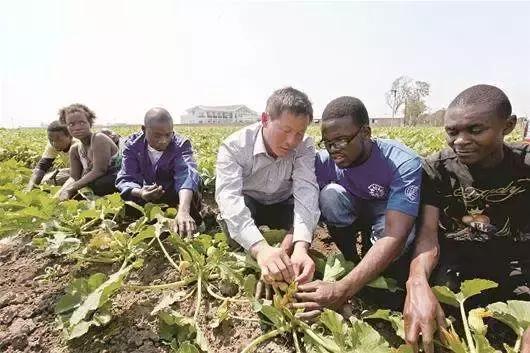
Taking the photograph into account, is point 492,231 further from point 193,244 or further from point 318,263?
point 193,244

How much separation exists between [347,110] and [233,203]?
0.74 meters

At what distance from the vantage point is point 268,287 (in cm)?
197

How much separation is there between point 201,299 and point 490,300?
1.46m

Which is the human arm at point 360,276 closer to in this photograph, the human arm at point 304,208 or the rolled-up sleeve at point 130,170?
the human arm at point 304,208

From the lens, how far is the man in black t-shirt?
6.14 feet

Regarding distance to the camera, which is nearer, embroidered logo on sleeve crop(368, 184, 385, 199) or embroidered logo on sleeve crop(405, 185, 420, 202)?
embroidered logo on sleeve crop(405, 185, 420, 202)

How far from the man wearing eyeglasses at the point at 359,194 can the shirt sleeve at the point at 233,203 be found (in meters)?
0.41

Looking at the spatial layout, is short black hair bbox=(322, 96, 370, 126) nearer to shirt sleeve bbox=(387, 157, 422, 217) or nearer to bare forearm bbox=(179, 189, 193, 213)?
shirt sleeve bbox=(387, 157, 422, 217)

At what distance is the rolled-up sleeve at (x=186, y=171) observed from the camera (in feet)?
10.2

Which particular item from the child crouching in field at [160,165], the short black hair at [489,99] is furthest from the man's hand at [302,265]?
the child crouching in field at [160,165]

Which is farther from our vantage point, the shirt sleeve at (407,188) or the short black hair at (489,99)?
the shirt sleeve at (407,188)

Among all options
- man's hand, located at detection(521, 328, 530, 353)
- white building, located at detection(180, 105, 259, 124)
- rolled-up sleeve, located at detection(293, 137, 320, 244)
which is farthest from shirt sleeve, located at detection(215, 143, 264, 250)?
white building, located at detection(180, 105, 259, 124)

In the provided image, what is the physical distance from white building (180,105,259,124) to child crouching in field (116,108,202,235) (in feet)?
236

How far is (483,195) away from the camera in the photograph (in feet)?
6.75
